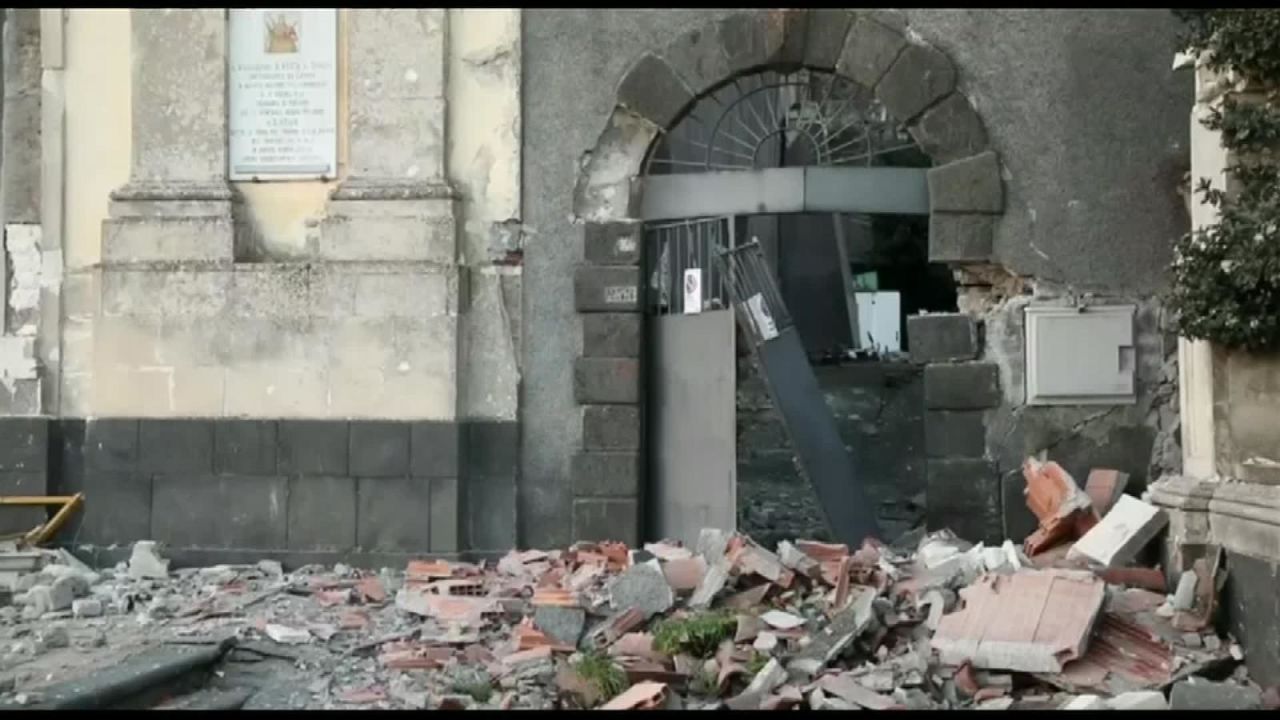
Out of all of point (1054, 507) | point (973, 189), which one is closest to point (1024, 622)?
point (1054, 507)

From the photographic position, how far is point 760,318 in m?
9.70

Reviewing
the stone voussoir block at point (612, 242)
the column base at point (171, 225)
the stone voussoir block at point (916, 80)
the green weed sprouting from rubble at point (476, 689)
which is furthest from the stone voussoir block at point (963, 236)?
the column base at point (171, 225)

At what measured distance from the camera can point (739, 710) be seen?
249 inches

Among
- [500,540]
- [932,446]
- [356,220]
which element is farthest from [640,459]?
[356,220]

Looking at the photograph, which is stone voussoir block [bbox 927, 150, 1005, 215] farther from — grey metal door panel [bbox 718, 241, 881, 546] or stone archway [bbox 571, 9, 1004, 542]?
grey metal door panel [bbox 718, 241, 881, 546]

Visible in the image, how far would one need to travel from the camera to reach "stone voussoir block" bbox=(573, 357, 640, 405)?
9.95 meters

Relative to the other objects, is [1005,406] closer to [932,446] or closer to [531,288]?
[932,446]

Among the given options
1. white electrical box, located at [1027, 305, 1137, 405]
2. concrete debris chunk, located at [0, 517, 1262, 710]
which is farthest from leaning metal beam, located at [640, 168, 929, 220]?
concrete debris chunk, located at [0, 517, 1262, 710]

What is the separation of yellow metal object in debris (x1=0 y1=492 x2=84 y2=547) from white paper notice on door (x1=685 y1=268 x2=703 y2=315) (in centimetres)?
463

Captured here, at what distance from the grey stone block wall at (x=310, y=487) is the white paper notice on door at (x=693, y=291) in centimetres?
157

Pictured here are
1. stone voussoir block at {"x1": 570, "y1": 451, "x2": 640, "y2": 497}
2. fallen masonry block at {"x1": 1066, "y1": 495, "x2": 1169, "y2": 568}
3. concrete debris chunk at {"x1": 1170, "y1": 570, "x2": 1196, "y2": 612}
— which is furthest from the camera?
stone voussoir block at {"x1": 570, "y1": 451, "x2": 640, "y2": 497}

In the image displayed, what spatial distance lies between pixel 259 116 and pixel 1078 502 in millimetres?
6269

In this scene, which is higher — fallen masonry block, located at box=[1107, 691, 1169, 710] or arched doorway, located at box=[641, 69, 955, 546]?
arched doorway, located at box=[641, 69, 955, 546]

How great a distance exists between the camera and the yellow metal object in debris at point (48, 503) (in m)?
10.2
